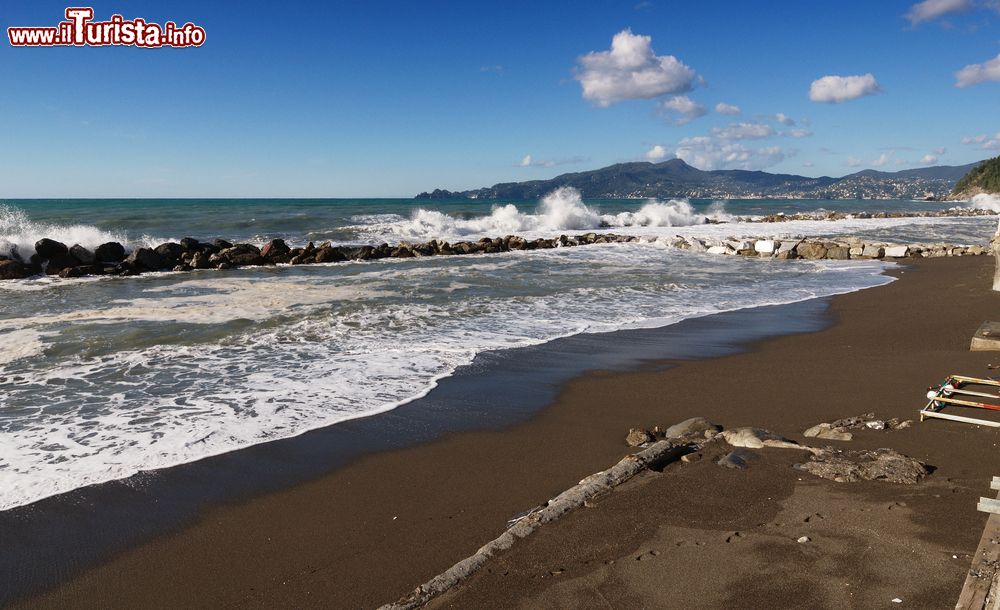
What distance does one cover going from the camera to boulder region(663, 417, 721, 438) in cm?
530

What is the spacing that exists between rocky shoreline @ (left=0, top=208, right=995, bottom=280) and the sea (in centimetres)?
95

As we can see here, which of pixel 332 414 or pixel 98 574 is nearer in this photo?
pixel 98 574

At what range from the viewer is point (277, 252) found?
2130 cm

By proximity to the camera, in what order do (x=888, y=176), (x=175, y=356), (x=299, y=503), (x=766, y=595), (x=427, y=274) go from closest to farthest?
(x=766, y=595), (x=299, y=503), (x=175, y=356), (x=427, y=274), (x=888, y=176)

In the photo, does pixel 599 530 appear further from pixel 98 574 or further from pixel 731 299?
pixel 731 299

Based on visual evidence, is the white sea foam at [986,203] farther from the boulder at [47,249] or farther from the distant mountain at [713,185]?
the boulder at [47,249]

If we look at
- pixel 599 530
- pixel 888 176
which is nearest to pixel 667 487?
pixel 599 530

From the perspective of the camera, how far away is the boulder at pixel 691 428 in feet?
17.4

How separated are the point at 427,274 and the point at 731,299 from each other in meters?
8.14

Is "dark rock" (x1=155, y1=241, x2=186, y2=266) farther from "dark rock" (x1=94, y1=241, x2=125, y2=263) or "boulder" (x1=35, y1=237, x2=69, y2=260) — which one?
"boulder" (x1=35, y1=237, x2=69, y2=260)

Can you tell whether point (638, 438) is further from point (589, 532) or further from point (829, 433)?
point (589, 532)

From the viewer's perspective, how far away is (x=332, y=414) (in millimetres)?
6074

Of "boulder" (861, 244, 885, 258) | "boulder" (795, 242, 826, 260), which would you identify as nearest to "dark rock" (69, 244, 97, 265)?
"boulder" (795, 242, 826, 260)

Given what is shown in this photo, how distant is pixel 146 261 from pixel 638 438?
1797cm
